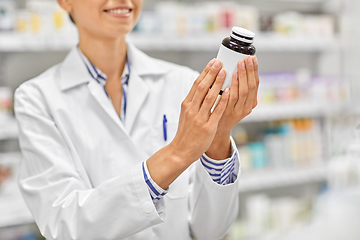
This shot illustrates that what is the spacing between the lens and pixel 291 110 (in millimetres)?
3072

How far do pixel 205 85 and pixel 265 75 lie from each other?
7.47 ft

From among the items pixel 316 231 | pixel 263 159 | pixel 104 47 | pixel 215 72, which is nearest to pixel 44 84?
pixel 104 47

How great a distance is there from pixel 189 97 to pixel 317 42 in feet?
8.70

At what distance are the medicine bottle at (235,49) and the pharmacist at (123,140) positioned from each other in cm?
2

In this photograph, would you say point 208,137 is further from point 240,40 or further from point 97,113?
point 97,113

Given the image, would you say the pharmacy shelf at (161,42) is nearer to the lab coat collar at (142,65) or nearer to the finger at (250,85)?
the lab coat collar at (142,65)

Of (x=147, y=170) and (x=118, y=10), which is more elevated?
(x=118, y=10)

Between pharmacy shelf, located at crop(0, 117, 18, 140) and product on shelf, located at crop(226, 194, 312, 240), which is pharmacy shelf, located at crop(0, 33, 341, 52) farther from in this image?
product on shelf, located at crop(226, 194, 312, 240)

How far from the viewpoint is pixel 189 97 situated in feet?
2.91

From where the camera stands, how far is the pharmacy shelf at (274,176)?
9.62 feet

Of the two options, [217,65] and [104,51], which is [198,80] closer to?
[217,65]

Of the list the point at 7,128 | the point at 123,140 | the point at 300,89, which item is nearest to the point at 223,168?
the point at 123,140

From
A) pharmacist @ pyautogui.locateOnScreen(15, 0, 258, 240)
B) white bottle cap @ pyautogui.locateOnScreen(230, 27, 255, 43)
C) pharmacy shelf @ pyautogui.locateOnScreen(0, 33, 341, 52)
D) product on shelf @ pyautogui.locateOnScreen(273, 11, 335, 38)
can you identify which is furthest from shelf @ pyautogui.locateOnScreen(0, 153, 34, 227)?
product on shelf @ pyautogui.locateOnScreen(273, 11, 335, 38)

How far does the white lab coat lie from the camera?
3.15 feet
